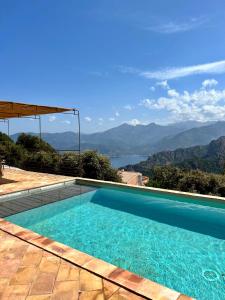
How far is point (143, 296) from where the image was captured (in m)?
2.32

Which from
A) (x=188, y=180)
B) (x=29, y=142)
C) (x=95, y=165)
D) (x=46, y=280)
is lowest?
(x=46, y=280)

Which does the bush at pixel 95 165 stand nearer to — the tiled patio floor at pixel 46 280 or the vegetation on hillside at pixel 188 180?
the vegetation on hillside at pixel 188 180

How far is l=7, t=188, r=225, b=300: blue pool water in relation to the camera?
3.36 m

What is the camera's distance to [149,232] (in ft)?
15.7

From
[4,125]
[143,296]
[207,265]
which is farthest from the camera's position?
[4,125]

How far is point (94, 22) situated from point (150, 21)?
7.83 feet

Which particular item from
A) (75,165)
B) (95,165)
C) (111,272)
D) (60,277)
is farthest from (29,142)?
(111,272)

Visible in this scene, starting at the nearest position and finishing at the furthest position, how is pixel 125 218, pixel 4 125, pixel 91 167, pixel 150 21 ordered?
pixel 125 218
pixel 150 21
pixel 91 167
pixel 4 125

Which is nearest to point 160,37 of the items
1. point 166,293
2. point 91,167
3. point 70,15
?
point 70,15

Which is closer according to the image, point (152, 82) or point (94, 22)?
point (94, 22)

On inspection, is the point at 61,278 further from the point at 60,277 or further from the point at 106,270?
the point at 106,270

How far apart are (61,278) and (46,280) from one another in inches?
6.1

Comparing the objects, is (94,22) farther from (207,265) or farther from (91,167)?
(207,265)

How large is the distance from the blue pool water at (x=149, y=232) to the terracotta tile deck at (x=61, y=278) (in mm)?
782
